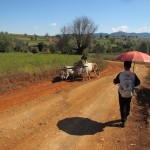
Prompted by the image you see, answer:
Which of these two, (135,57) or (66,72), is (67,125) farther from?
(66,72)

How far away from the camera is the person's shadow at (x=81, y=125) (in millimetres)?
10711

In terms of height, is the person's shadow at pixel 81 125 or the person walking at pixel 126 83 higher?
the person walking at pixel 126 83

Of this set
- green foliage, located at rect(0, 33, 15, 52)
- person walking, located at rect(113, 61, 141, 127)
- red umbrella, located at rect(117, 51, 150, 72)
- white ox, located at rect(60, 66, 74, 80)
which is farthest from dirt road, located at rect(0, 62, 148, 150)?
green foliage, located at rect(0, 33, 15, 52)

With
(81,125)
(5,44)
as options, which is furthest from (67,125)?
(5,44)

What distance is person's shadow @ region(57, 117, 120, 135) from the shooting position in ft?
35.1

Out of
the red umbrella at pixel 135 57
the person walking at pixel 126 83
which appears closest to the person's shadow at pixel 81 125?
the person walking at pixel 126 83

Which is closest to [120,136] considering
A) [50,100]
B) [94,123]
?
[94,123]

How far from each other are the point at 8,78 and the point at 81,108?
346 inches

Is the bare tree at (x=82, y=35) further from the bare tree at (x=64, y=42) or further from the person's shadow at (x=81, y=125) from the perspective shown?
the person's shadow at (x=81, y=125)

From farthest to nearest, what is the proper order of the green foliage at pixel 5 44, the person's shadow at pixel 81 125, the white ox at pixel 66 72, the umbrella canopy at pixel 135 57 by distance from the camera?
the green foliage at pixel 5 44 → the white ox at pixel 66 72 → the umbrella canopy at pixel 135 57 → the person's shadow at pixel 81 125

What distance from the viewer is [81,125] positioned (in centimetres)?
1135

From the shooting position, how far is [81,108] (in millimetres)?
13812

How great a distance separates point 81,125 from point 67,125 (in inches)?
18.9

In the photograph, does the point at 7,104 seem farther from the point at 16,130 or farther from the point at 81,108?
the point at 16,130
